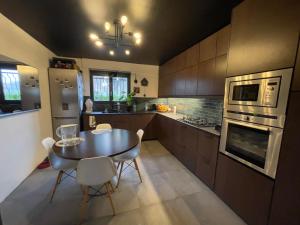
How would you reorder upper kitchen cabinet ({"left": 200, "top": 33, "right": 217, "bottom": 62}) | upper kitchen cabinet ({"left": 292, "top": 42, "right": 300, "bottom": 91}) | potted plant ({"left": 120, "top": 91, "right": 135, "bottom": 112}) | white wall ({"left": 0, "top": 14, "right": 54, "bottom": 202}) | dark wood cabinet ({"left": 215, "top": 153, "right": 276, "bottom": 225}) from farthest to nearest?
potted plant ({"left": 120, "top": 91, "right": 135, "bottom": 112}) → upper kitchen cabinet ({"left": 200, "top": 33, "right": 217, "bottom": 62}) → white wall ({"left": 0, "top": 14, "right": 54, "bottom": 202}) → dark wood cabinet ({"left": 215, "top": 153, "right": 276, "bottom": 225}) → upper kitchen cabinet ({"left": 292, "top": 42, "right": 300, "bottom": 91})

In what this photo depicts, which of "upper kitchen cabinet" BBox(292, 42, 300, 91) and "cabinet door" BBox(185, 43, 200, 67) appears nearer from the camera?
"upper kitchen cabinet" BBox(292, 42, 300, 91)

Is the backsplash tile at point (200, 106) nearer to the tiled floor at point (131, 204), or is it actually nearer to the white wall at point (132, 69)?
the white wall at point (132, 69)

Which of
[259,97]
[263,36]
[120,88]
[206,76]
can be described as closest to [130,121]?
[120,88]

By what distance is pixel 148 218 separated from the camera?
1.53 meters

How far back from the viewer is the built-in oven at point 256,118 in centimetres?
119

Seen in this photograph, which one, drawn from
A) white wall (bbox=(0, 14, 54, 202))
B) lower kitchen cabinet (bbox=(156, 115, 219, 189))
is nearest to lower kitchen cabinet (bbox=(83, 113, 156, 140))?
lower kitchen cabinet (bbox=(156, 115, 219, 189))

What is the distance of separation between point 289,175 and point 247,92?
0.81 m

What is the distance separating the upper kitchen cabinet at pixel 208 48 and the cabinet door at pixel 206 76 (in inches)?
3.1

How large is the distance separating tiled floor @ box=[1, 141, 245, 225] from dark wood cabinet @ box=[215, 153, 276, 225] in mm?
152

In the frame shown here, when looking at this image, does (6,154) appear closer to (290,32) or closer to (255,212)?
(255,212)

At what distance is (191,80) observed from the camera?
9.00 feet

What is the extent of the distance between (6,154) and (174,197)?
2.27 meters

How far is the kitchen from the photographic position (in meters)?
1.17

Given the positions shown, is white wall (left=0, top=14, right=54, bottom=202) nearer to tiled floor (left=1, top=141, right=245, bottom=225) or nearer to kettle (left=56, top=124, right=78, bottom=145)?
tiled floor (left=1, top=141, right=245, bottom=225)
